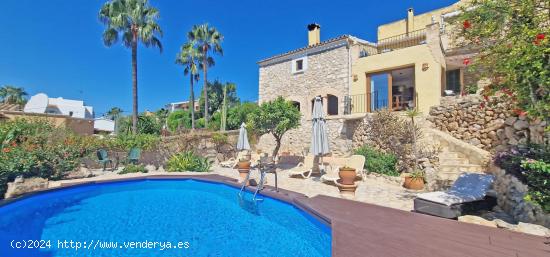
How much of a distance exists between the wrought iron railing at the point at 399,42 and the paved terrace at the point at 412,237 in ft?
42.8

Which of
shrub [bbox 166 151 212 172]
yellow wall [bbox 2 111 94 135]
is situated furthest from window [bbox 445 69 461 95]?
yellow wall [bbox 2 111 94 135]

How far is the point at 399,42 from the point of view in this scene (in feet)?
59.0

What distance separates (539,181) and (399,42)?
15724 millimetres

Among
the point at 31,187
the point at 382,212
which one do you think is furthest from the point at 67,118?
the point at 382,212

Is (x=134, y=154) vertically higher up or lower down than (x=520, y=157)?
lower down

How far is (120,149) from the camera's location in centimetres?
1426

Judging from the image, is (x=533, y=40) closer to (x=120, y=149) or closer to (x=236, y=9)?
(x=120, y=149)

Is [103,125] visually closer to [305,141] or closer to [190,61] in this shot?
[190,61]

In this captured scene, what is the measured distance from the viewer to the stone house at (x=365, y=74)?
43.5 ft

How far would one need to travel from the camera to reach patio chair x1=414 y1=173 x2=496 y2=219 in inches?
195

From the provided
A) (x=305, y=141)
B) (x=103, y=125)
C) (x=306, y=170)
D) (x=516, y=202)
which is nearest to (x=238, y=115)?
(x=305, y=141)

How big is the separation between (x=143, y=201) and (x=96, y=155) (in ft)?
23.8

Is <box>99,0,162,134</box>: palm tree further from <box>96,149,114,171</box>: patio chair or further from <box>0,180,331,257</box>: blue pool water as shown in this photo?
<box>0,180,331,257</box>: blue pool water

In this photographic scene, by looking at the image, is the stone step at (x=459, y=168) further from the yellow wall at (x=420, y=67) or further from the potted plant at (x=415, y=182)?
the yellow wall at (x=420, y=67)
